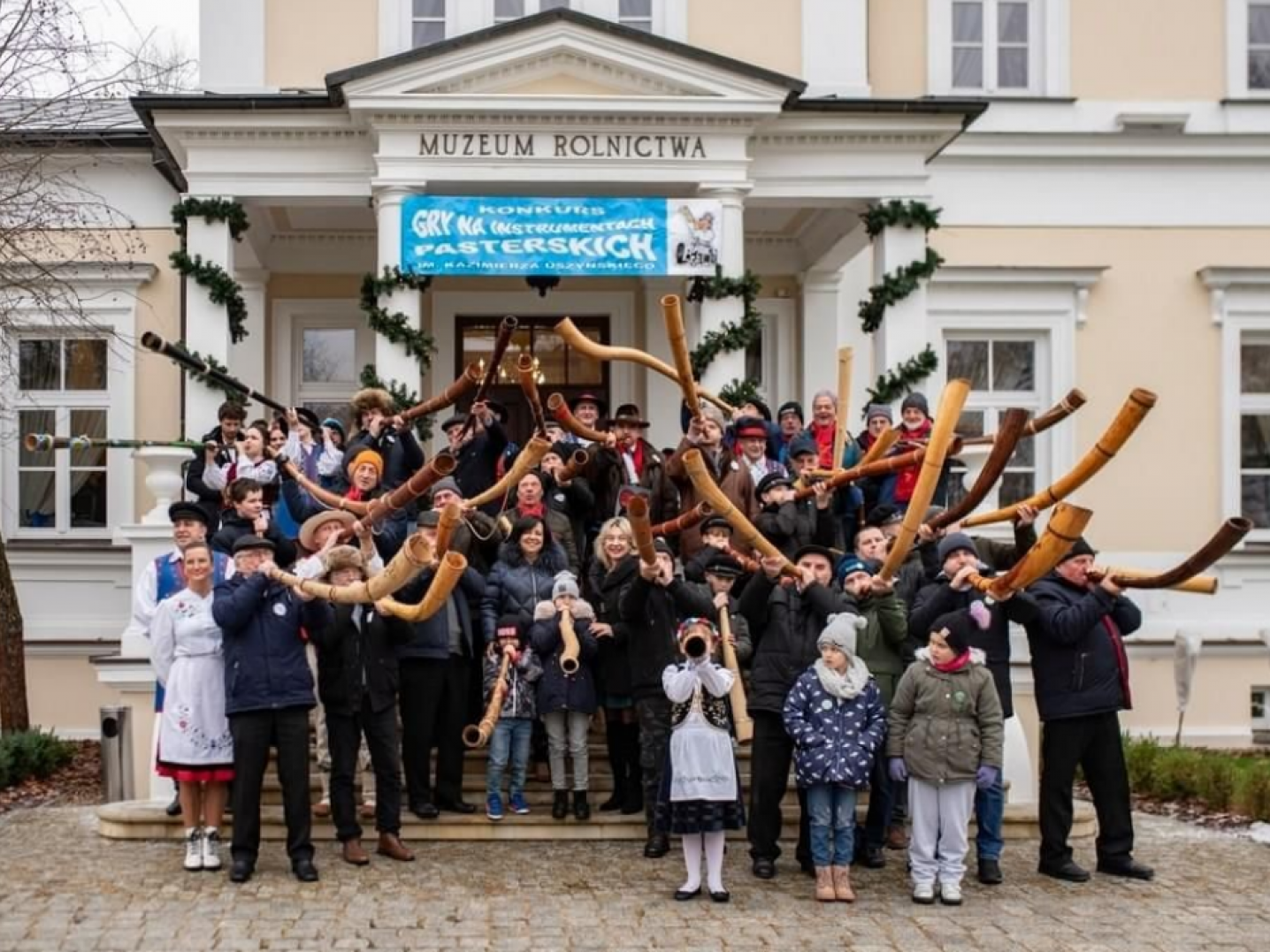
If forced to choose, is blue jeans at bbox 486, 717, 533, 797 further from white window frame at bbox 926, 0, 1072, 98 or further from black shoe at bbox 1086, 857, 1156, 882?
white window frame at bbox 926, 0, 1072, 98

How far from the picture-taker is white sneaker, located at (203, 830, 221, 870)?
897cm

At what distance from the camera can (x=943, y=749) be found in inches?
337

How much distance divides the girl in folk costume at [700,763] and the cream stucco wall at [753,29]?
395 inches

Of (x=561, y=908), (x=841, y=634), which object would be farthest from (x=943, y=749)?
(x=561, y=908)

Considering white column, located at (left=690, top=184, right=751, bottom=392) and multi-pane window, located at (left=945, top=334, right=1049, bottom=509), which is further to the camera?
multi-pane window, located at (left=945, top=334, right=1049, bottom=509)

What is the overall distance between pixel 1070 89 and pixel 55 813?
1305 cm

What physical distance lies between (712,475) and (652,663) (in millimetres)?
2199

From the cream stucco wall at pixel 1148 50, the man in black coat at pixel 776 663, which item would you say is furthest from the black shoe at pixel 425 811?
the cream stucco wall at pixel 1148 50

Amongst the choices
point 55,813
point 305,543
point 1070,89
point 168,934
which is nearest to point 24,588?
point 55,813

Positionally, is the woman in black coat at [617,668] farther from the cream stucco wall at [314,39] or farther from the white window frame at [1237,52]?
the white window frame at [1237,52]

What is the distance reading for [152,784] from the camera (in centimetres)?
1070

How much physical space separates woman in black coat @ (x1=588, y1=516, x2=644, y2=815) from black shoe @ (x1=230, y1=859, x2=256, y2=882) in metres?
2.38

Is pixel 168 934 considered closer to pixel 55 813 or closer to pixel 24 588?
pixel 55 813

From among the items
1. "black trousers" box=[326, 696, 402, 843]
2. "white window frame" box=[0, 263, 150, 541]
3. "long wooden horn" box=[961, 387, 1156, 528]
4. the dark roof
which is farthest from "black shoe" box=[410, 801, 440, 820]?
"white window frame" box=[0, 263, 150, 541]
